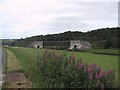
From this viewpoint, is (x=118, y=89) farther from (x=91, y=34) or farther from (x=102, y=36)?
(x=91, y=34)

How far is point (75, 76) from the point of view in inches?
358

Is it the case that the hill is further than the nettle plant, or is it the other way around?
the hill

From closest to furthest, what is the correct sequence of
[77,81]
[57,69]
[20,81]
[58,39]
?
[77,81], [57,69], [20,81], [58,39]

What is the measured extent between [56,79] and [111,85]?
1.85m

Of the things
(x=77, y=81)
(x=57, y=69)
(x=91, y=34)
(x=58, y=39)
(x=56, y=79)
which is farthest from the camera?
(x=58, y=39)

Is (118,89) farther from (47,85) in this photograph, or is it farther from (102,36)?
(102,36)

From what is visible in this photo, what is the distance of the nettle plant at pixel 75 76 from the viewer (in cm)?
843

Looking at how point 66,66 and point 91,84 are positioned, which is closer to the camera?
point 91,84

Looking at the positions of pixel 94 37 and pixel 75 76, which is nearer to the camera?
pixel 75 76

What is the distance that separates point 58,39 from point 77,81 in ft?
308

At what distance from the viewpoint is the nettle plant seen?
8.43m

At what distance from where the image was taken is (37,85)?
10648 mm

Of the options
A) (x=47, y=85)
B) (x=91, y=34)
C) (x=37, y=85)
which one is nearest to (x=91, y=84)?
(x=47, y=85)

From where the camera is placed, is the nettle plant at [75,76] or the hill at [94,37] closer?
the nettle plant at [75,76]
